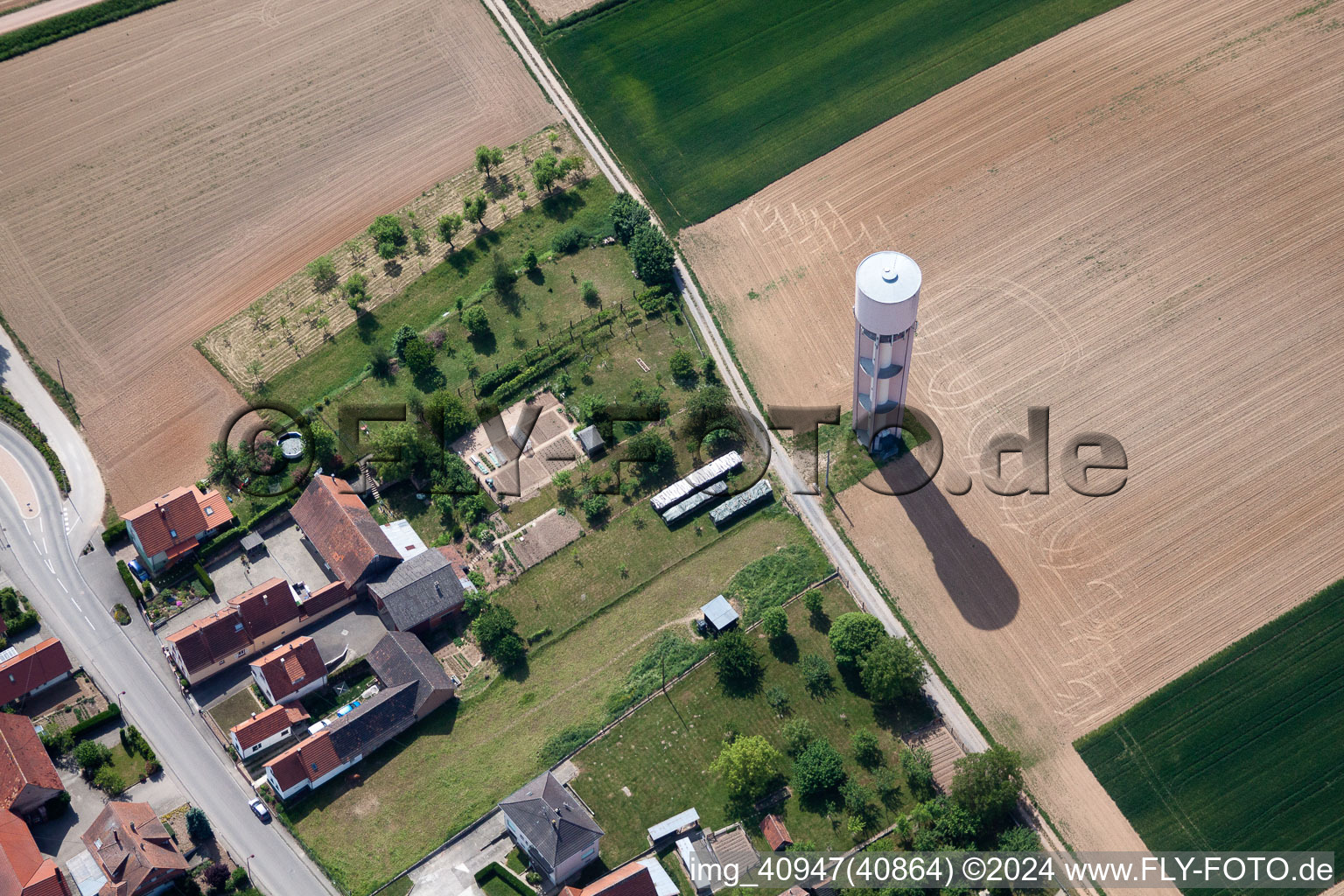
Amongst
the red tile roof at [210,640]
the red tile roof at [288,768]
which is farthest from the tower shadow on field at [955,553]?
the red tile roof at [210,640]

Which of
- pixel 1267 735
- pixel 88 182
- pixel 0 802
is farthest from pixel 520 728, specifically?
pixel 88 182

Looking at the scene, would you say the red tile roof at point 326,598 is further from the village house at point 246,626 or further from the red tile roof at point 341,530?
the red tile roof at point 341,530

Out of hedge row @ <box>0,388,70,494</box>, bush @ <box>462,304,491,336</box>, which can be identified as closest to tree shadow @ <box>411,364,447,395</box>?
bush @ <box>462,304,491,336</box>

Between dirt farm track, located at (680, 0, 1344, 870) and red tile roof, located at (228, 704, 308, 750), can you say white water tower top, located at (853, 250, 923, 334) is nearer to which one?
dirt farm track, located at (680, 0, 1344, 870)

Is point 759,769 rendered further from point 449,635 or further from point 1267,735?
point 1267,735

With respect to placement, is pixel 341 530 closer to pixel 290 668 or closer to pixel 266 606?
pixel 266 606
